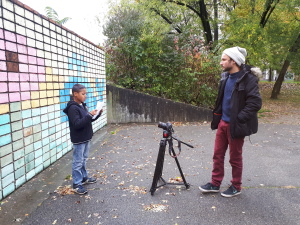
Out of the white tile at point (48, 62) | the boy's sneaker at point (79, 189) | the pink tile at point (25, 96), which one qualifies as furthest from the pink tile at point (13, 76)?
the boy's sneaker at point (79, 189)

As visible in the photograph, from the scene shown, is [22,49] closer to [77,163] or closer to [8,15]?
[8,15]

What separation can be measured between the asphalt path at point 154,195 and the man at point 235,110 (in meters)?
0.32

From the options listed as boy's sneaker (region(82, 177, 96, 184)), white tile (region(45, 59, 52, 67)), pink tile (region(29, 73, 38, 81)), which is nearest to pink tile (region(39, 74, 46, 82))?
pink tile (region(29, 73, 38, 81))

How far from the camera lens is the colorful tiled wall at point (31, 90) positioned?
10.2ft

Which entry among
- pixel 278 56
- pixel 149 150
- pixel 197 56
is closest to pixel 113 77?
pixel 197 56

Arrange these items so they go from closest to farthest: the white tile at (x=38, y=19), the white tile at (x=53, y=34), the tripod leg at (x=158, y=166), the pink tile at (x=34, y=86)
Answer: the tripod leg at (x=158, y=166)
the pink tile at (x=34, y=86)
the white tile at (x=38, y=19)
the white tile at (x=53, y=34)

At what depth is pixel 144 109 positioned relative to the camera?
857 cm

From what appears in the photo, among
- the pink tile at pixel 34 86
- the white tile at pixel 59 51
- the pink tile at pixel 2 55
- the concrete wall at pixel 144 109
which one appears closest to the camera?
the pink tile at pixel 2 55

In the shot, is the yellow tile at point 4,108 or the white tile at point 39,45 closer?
the yellow tile at point 4,108

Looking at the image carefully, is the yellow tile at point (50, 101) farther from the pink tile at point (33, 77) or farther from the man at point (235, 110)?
the man at point (235, 110)

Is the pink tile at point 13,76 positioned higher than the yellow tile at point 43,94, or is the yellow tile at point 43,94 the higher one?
the pink tile at point 13,76

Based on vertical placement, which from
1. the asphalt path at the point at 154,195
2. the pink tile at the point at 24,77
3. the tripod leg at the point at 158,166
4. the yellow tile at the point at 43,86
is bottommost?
the asphalt path at the point at 154,195

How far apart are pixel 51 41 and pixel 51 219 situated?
10.3 feet

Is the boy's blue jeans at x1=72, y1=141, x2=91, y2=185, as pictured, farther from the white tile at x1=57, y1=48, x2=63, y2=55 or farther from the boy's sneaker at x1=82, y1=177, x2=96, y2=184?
the white tile at x1=57, y1=48, x2=63, y2=55
